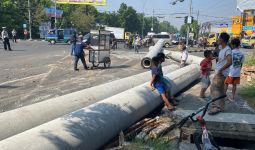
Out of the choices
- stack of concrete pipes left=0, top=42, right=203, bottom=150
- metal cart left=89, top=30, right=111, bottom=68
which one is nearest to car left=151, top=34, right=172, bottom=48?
metal cart left=89, top=30, right=111, bottom=68

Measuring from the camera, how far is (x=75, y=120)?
5.13 m

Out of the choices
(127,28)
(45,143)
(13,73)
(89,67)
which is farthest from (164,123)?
(127,28)

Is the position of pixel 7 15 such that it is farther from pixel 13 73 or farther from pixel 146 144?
pixel 146 144

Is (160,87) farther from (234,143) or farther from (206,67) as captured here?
(234,143)

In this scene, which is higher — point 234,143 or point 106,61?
point 106,61

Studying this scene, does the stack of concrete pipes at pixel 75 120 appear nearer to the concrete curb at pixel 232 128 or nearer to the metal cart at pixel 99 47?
the concrete curb at pixel 232 128

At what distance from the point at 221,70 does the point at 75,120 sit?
3285 mm

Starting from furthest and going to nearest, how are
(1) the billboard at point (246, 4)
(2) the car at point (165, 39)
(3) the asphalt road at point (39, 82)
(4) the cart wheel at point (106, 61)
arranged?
(2) the car at point (165, 39) < (4) the cart wheel at point (106, 61) < (1) the billboard at point (246, 4) < (3) the asphalt road at point (39, 82)

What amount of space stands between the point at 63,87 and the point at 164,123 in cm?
555

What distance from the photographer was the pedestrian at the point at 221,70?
691cm

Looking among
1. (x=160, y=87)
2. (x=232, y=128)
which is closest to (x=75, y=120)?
(x=232, y=128)

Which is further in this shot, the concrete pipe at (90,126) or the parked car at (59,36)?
the parked car at (59,36)

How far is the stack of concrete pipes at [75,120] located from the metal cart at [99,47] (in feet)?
26.3

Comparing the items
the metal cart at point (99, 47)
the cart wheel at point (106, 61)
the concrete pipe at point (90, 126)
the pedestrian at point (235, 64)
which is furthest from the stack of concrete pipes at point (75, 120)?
the cart wheel at point (106, 61)
